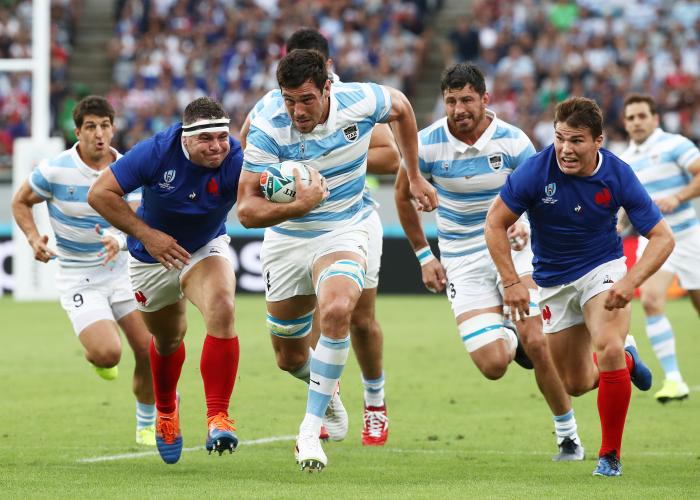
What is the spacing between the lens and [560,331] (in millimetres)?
8258

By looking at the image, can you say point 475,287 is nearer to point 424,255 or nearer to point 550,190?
point 424,255

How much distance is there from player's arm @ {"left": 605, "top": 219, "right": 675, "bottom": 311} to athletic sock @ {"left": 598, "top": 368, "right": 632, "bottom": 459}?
17.1 inches

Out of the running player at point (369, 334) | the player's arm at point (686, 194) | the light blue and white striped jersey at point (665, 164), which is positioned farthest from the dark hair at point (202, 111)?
the light blue and white striped jersey at point (665, 164)

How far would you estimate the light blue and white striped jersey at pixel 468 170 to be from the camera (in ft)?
30.0

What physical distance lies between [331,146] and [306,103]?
448 mm

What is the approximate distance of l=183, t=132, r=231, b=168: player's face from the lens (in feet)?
25.5

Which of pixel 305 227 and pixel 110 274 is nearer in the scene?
pixel 305 227

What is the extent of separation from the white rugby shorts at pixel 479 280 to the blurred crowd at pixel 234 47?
55.4 ft

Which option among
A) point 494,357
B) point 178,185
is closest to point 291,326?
point 178,185

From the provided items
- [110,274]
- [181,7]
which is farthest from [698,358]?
[181,7]

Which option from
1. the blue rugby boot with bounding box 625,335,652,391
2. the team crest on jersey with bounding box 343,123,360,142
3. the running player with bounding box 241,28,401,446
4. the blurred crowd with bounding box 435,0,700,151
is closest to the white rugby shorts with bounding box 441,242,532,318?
the running player with bounding box 241,28,401,446

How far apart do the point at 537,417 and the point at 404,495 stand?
12.5ft

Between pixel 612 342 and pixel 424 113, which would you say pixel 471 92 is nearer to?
pixel 612 342

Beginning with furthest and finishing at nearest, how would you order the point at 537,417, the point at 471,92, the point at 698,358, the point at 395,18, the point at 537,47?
the point at 395,18 → the point at 537,47 → the point at 698,358 → the point at 537,417 → the point at 471,92
